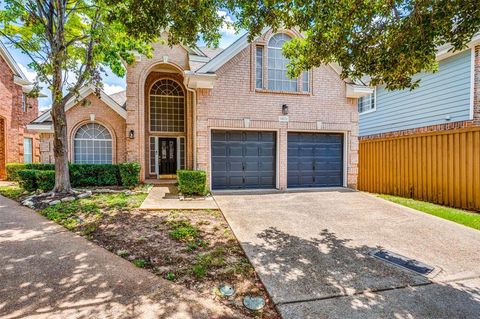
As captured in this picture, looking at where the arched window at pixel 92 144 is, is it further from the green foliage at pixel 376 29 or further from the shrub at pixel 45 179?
the green foliage at pixel 376 29

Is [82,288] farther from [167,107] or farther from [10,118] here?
[10,118]

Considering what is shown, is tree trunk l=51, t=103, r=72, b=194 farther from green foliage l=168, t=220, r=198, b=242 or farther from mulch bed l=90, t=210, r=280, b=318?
green foliage l=168, t=220, r=198, b=242

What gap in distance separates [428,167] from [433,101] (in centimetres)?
464

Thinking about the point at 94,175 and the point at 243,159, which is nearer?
the point at 243,159

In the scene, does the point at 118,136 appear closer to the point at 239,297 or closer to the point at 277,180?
the point at 277,180

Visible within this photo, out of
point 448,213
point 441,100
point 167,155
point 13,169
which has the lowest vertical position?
point 448,213

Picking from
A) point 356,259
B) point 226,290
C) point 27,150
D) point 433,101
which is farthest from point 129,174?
point 433,101

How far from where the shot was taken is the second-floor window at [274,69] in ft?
34.0

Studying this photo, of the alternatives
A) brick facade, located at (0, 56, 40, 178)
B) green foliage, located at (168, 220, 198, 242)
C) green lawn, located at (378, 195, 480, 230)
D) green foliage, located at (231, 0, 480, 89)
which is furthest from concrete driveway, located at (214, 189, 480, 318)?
brick facade, located at (0, 56, 40, 178)

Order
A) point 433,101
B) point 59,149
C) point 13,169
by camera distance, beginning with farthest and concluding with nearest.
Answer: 1. point 13,169
2. point 433,101
3. point 59,149

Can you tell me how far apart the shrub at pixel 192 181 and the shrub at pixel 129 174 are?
2.88 meters

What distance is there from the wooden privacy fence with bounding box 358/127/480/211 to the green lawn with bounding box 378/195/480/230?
60 cm

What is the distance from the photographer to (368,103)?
15.8m

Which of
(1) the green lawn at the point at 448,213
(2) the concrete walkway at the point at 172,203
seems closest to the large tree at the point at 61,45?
(2) the concrete walkway at the point at 172,203
